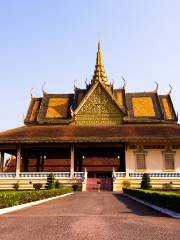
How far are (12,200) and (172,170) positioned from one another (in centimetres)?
1937

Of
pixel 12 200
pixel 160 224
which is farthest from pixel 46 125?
pixel 160 224

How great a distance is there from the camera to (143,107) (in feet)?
115

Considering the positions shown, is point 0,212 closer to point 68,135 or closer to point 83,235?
point 83,235

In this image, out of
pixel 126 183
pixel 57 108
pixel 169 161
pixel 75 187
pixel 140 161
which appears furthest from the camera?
pixel 57 108

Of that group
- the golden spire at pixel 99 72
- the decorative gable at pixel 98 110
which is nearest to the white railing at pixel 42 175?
the decorative gable at pixel 98 110

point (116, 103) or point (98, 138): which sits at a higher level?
point (116, 103)

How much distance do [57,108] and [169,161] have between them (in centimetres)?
1529

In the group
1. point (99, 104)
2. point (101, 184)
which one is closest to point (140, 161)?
point (101, 184)

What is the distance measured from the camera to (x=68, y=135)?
95.2 ft

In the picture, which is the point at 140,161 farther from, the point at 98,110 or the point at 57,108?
the point at 57,108

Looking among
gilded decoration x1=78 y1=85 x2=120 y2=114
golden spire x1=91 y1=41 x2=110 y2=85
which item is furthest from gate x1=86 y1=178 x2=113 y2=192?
golden spire x1=91 y1=41 x2=110 y2=85

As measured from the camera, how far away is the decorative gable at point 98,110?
33.2 m

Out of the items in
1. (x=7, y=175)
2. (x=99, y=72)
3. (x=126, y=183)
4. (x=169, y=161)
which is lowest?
(x=126, y=183)

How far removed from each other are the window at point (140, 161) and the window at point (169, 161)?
1959mm
